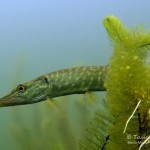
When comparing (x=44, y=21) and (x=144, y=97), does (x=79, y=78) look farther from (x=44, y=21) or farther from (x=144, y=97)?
(x=44, y=21)

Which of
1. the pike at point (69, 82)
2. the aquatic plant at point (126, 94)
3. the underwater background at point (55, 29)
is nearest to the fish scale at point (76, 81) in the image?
the pike at point (69, 82)

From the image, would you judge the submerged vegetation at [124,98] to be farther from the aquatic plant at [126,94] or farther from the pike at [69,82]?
the pike at [69,82]

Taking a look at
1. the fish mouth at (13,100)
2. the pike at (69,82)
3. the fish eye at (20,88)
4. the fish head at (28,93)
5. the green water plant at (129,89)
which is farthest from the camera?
the pike at (69,82)

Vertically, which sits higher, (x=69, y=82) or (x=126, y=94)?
(x=69, y=82)

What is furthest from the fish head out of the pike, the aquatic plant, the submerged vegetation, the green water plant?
the green water plant

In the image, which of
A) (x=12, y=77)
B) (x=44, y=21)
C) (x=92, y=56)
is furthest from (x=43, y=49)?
(x=12, y=77)

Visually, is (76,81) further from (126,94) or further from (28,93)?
(126,94)

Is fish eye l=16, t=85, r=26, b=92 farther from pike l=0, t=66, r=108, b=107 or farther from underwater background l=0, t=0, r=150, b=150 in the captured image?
underwater background l=0, t=0, r=150, b=150

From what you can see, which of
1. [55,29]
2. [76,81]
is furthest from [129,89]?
[55,29]

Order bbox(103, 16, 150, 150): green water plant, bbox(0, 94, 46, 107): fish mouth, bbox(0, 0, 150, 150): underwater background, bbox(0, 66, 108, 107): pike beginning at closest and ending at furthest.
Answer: bbox(103, 16, 150, 150): green water plant, bbox(0, 94, 46, 107): fish mouth, bbox(0, 66, 108, 107): pike, bbox(0, 0, 150, 150): underwater background
